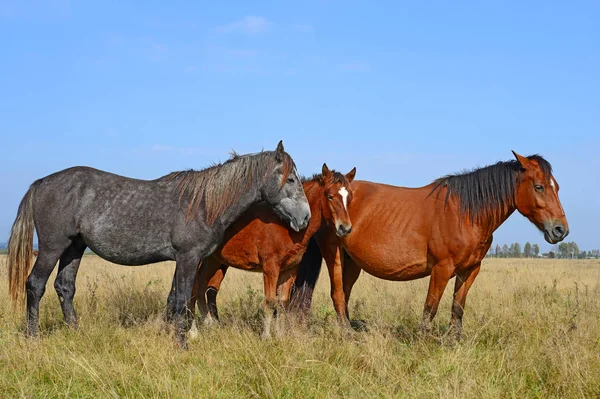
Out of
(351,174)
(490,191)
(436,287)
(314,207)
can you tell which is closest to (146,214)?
(314,207)

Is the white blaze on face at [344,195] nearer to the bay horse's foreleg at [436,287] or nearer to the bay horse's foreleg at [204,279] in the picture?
the bay horse's foreleg at [436,287]

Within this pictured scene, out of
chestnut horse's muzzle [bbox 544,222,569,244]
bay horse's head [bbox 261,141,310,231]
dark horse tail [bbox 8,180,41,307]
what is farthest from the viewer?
dark horse tail [bbox 8,180,41,307]

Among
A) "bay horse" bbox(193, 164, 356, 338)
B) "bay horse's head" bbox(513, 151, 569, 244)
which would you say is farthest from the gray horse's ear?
"bay horse's head" bbox(513, 151, 569, 244)

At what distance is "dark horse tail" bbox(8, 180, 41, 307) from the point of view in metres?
6.53

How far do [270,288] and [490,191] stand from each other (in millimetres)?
2861

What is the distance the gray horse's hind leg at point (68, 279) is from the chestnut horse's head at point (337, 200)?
10.1 ft

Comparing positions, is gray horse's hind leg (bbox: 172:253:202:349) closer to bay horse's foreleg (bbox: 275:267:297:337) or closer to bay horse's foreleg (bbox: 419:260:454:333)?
bay horse's foreleg (bbox: 275:267:297:337)

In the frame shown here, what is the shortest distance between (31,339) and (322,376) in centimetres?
318

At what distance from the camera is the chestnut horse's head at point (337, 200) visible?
6.43m

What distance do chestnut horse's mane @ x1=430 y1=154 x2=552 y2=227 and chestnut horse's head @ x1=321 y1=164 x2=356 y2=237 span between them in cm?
121

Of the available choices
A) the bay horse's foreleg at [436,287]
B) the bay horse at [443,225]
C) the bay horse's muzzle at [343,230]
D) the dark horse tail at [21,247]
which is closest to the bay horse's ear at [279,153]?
the bay horse's muzzle at [343,230]

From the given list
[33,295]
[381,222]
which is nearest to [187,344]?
[33,295]

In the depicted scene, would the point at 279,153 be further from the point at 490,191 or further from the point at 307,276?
the point at 490,191

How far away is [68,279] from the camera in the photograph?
22.2 feet
